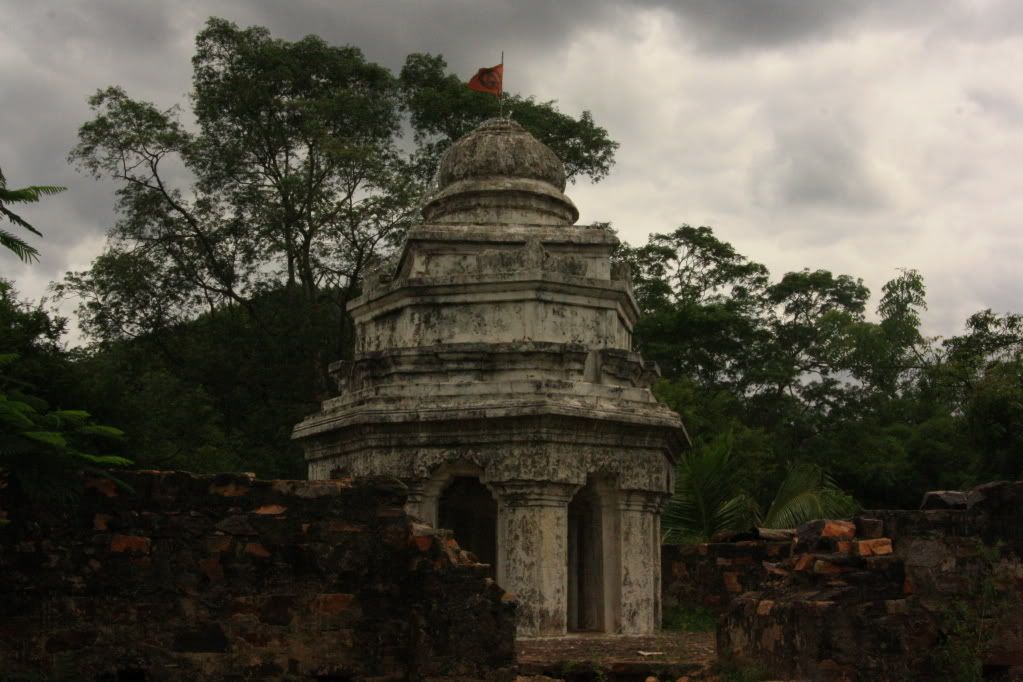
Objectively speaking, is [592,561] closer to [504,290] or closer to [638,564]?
[638,564]

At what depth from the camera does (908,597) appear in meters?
7.42

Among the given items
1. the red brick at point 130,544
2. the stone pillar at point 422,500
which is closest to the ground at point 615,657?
the stone pillar at point 422,500

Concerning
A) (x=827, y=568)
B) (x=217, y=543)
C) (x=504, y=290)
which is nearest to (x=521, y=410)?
(x=504, y=290)

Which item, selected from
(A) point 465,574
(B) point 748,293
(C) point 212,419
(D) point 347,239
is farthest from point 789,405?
(A) point 465,574

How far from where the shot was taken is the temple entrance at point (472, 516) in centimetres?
1401

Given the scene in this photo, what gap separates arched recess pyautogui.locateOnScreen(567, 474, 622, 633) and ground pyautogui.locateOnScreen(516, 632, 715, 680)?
0.70 metres

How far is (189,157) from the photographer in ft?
84.3

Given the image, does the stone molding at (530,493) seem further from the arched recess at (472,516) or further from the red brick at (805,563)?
the red brick at (805,563)

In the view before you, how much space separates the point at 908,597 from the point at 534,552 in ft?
16.7

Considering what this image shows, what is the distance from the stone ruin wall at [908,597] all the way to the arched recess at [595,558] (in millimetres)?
4736

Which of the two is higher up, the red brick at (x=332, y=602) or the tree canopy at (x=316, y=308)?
the tree canopy at (x=316, y=308)

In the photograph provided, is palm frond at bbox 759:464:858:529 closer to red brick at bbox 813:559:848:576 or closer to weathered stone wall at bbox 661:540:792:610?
weathered stone wall at bbox 661:540:792:610

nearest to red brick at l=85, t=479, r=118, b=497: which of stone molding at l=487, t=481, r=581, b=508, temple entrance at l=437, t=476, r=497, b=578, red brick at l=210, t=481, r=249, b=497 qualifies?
red brick at l=210, t=481, r=249, b=497

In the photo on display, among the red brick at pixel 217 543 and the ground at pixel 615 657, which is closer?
the red brick at pixel 217 543
